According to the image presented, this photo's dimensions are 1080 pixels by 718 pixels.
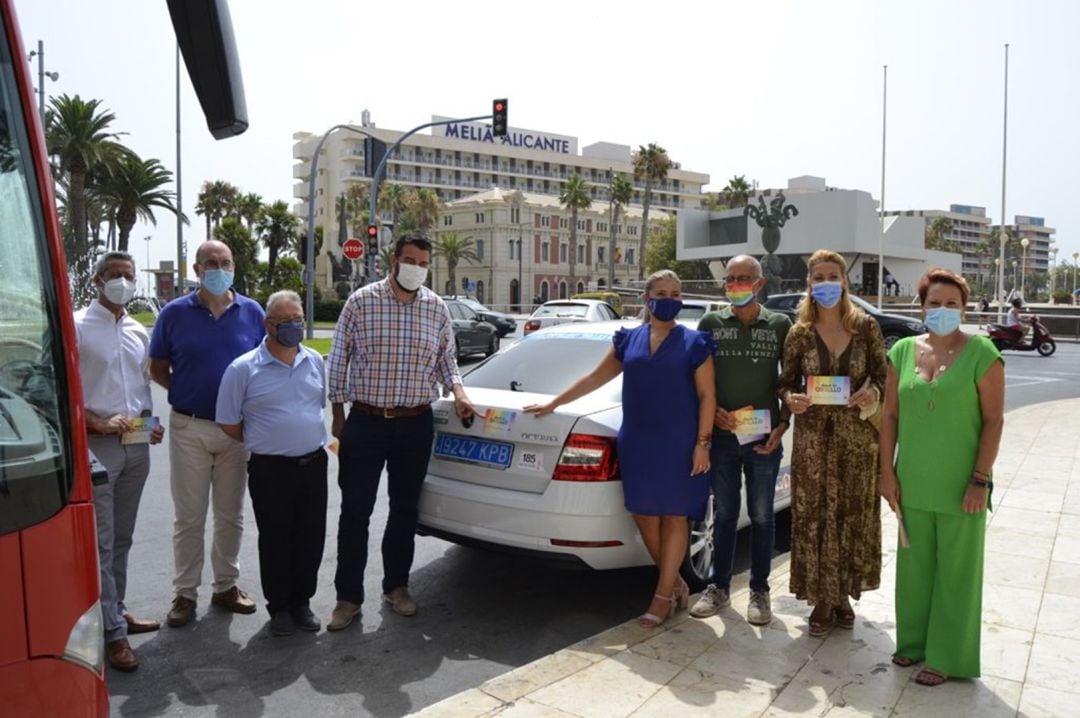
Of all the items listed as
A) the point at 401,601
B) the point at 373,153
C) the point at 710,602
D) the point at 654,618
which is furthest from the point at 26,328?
the point at 373,153

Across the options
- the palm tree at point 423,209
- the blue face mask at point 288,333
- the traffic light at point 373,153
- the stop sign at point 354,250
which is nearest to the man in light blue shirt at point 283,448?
the blue face mask at point 288,333

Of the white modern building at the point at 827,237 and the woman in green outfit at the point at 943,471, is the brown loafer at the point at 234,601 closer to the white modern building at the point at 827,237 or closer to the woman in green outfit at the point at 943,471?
the woman in green outfit at the point at 943,471

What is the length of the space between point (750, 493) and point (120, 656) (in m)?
3.19

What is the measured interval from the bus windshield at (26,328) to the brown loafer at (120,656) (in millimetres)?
2504

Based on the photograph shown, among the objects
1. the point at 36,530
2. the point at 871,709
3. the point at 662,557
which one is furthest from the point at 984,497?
the point at 36,530

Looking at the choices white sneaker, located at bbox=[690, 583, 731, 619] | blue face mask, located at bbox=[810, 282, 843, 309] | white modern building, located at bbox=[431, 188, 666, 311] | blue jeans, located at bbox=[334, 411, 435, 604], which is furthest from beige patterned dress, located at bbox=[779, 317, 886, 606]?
white modern building, located at bbox=[431, 188, 666, 311]

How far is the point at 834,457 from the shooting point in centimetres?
435

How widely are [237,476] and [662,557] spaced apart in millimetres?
2335

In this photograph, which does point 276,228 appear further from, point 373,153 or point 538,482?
point 538,482

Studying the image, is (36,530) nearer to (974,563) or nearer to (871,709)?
(871,709)

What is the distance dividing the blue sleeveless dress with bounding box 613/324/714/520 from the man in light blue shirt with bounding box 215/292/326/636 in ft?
5.35

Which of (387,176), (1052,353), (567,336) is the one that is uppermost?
(387,176)

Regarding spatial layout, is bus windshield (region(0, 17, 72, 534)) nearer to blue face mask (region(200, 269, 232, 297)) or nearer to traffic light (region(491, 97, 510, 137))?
blue face mask (region(200, 269, 232, 297))

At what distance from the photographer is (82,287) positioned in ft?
70.7
